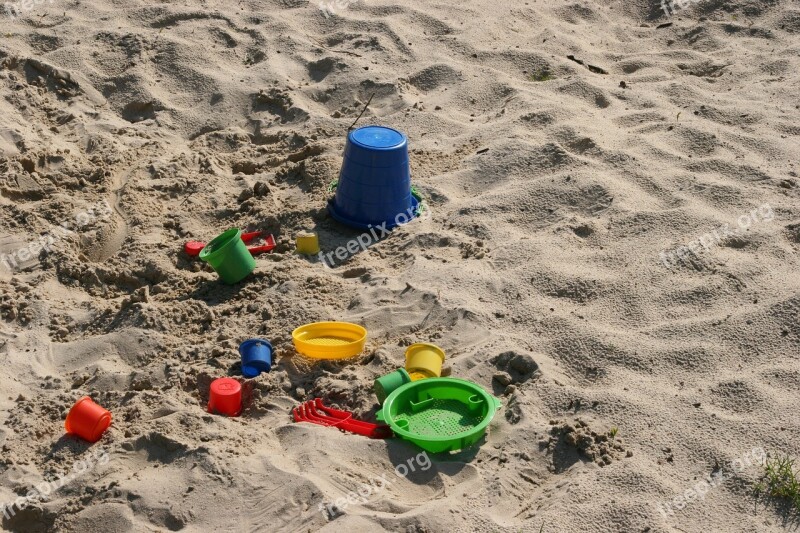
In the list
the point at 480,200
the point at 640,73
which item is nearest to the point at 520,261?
the point at 480,200

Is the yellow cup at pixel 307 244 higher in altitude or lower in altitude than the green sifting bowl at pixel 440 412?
lower

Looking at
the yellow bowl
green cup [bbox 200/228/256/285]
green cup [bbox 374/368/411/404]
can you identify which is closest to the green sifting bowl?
green cup [bbox 374/368/411/404]

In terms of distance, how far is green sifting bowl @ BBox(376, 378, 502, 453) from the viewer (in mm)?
2846

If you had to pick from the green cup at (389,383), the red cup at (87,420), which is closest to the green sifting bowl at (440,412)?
the green cup at (389,383)

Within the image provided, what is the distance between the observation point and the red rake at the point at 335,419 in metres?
2.94

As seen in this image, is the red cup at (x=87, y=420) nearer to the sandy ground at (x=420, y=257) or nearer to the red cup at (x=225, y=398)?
the sandy ground at (x=420, y=257)

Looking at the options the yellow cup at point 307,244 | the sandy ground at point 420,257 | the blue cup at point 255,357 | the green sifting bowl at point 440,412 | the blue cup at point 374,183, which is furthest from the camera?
the blue cup at point 374,183

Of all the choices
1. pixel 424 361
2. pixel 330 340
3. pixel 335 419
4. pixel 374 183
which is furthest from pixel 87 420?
pixel 374 183

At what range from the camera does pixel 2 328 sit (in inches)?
137

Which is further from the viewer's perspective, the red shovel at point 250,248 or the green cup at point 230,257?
the red shovel at point 250,248

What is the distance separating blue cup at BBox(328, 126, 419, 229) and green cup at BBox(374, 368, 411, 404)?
1.12 m

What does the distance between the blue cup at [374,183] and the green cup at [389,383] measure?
1118 millimetres

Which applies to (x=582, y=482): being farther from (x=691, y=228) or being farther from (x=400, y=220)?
(x=400, y=220)

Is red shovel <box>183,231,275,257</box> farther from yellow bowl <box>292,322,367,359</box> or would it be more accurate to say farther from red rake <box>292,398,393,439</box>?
red rake <box>292,398,393,439</box>
